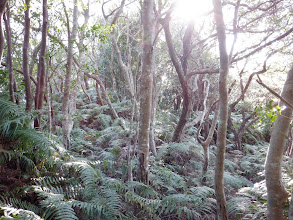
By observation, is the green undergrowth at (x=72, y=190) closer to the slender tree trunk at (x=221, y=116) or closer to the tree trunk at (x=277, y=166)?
the slender tree trunk at (x=221, y=116)

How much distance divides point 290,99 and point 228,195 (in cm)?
266

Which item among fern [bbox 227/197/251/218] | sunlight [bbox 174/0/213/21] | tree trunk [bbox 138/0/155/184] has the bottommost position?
fern [bbox 227/197/251/218]

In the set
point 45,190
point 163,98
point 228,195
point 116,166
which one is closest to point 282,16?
point 228,195

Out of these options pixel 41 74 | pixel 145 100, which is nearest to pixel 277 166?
pixel 145 100

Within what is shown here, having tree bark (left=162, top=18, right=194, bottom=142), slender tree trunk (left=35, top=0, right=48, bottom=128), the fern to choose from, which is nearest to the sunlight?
tree bark (left=162, top=18, right=194, bottom=142)

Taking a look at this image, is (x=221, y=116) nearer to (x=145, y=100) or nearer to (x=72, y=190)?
(x=145, y=100)

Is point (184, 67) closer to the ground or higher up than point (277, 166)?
higher up

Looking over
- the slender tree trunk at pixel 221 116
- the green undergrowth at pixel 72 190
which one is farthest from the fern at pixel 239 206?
the slender tree trunk at pixel 221 116

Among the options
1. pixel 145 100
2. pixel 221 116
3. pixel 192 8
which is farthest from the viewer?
pixel 192 8

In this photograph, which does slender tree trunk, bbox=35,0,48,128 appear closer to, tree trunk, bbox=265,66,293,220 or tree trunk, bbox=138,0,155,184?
tree trunk, bbox=138,0,155,184

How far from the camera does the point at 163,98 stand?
1433cm

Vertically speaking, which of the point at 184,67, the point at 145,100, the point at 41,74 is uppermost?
the point at 184,67

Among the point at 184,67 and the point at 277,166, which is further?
the point at 184,67

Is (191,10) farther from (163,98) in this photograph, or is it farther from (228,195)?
(163,98)
